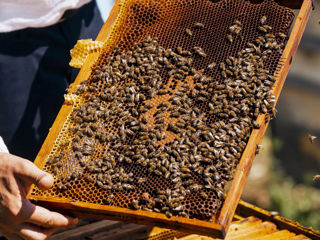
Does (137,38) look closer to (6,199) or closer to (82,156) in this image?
(82,156)

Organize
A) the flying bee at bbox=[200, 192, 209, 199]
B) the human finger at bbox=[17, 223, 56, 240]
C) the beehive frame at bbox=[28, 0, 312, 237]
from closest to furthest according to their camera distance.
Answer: the beehive frame at bbox=[28, 0, 312, 237] < the flying bee at bbox=[200, 192, 209, 199] < the human finger at bbox=[17, 223, 56, 240]

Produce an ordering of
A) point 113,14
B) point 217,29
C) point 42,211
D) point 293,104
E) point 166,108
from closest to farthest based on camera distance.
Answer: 1. point 42,211
2. point 166,108
3. point 217,29
4. point 113,14
5. point 293,104

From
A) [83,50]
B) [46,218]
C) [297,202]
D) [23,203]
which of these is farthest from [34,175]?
[297,202]

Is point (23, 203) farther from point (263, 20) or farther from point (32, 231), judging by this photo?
point (263, 20)

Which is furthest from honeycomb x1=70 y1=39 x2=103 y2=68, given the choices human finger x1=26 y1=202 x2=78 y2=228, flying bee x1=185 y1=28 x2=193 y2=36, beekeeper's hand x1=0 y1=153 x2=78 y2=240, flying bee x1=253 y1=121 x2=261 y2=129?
flying bee x1=253 y1=121 x2=261 y2=129

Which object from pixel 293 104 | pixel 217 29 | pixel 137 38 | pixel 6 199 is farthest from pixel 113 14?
pixel 293 104

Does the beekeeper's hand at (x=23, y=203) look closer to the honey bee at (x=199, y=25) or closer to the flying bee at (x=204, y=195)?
the flying bee at (x=204, y=195)

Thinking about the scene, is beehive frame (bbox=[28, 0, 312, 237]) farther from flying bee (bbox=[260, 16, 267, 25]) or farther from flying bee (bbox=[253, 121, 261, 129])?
flying bee (bbox=[260, 16, 267, 25])
